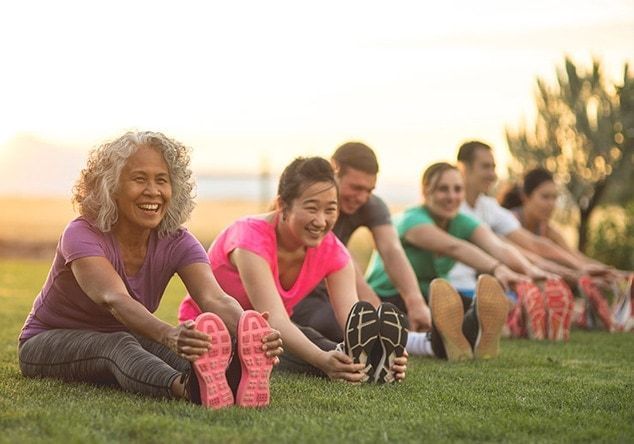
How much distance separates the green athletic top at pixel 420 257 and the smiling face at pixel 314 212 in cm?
214

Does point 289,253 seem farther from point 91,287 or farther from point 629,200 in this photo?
point 629,200

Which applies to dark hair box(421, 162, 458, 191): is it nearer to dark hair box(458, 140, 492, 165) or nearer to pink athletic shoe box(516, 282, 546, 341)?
pink athletic shoe box(516, 282, 546, 341)

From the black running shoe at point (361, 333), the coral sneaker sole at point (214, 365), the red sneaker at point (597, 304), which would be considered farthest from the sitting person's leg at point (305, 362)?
the red sneaker at point (597, 304)

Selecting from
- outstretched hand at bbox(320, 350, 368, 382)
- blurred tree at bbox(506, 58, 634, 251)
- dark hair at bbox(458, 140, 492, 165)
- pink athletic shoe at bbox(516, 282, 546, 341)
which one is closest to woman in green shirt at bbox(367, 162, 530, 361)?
pink athletic shoe at bbox(516, 282, 546, 341)

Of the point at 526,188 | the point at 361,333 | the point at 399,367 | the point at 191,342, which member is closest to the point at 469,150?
the point at 526,188

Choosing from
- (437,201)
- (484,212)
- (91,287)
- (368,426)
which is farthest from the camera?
(484,212)

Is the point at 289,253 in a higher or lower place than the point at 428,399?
higher

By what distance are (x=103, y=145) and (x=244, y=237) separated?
932 millimetres

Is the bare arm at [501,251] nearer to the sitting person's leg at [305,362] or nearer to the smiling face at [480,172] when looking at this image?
the smiling face at [480,172]

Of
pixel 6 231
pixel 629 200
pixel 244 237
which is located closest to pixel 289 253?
pixel 244 237

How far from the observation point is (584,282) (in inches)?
337

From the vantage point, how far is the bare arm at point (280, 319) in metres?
4.52

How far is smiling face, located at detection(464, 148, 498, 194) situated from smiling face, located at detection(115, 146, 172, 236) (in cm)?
Answer: 439

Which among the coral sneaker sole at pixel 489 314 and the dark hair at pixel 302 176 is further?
the coral sneaker sole at pixel 489 314
